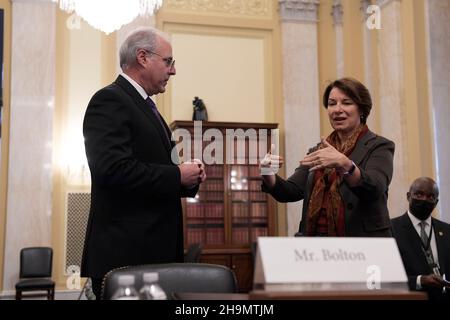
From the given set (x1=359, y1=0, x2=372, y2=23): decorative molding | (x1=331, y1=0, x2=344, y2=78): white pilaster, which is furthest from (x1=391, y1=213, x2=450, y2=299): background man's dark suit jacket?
(x1=359, y1=0, x2=372, y2=23): decorative molding

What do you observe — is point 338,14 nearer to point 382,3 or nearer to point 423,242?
point 382,3

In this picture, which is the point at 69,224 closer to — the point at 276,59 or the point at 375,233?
the point at 276,59

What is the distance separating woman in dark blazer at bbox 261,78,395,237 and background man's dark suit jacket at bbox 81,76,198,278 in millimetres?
425

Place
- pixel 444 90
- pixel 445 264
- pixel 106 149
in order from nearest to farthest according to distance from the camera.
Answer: pixel 106 149 → pixel 445 264 → pixel 444 90

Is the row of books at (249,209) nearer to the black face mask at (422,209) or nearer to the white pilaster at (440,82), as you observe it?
the white pilaster at (440,82)

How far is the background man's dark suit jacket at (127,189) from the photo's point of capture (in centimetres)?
214

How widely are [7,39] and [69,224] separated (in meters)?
2.56

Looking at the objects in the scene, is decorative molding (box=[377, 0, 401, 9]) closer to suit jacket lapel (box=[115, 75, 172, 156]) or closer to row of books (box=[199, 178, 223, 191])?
row of books (box=[199, 178, 223, 191])

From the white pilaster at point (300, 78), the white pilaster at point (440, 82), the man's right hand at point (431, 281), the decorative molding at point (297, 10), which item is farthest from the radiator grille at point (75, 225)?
the man's right hand at point (431, 281)

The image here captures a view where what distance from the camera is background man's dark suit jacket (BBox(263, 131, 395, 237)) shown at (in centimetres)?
211

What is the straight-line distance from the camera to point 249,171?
25.9ft

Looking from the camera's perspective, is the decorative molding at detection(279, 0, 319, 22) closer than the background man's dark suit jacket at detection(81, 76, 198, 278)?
No

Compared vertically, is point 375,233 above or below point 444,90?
below
